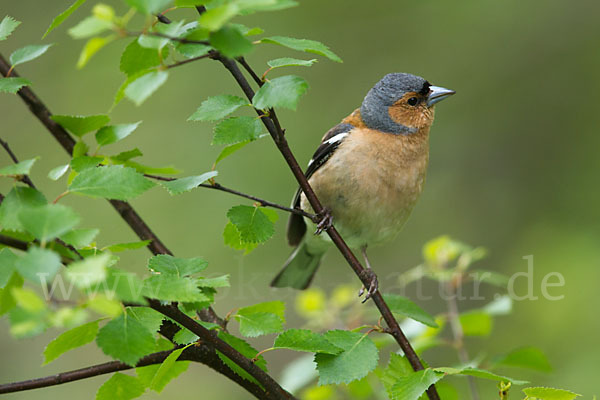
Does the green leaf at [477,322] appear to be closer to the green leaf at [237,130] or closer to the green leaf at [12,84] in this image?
the green leaf at [237,130]

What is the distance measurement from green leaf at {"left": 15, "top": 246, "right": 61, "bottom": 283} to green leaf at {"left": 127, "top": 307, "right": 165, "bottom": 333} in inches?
17.8

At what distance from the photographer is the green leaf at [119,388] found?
6.84ft

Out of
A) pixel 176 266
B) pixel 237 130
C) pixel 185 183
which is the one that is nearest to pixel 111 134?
pixel 185 183

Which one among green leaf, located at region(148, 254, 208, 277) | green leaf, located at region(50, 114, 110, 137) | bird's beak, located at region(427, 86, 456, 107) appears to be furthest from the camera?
bird's beak, located at region(427, 86, 456, 107)

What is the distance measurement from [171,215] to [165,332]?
6.15 meters

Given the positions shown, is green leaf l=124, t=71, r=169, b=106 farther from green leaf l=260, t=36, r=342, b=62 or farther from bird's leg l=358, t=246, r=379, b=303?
bird's leg l=358, t=246, r=379, b=303

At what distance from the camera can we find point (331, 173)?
435cm

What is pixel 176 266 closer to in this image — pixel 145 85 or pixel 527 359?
pixel 145 85

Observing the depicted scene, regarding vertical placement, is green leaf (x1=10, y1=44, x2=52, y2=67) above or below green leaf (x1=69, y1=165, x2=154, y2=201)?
above

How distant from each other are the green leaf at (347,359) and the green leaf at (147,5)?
120 centimetres

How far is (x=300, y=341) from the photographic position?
82.4 inches

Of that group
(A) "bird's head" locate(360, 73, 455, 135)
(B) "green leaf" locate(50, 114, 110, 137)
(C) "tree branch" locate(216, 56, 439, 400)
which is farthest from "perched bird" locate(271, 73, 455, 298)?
(B) "green leaf" locate(50, 114, 110, 137)

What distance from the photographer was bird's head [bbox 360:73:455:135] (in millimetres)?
4410

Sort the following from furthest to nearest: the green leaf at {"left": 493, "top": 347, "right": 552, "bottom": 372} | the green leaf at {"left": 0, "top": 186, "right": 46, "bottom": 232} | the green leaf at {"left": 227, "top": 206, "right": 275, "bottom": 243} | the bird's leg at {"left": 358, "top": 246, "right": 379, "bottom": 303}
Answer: the green leaf at {"left": 493, "top": 347, "right": 552, "bottom": 372}, the bird's leg at {"left": 358, "top": 246, "right": 379, "bottom": 303}, the green leaf at {"left": 227, "top": 206, "right": 275, "bottom": 243}, the green leaf at {"left": 0, "top": 186, "right": 46, "bottom": 232}
